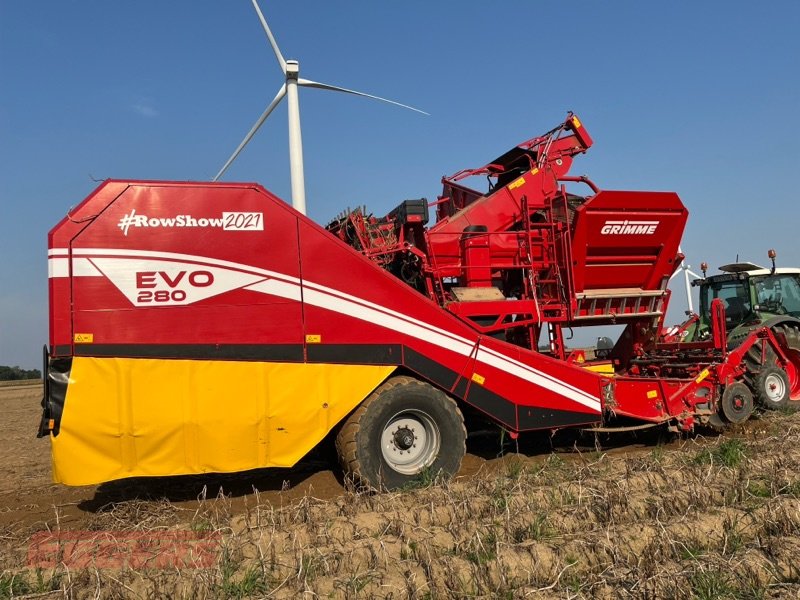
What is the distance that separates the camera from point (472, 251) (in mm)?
7383

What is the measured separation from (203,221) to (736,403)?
728 centimetres

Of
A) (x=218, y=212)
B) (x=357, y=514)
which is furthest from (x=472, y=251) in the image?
(x=357, y=514)

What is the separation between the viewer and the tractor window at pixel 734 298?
37.8 ft

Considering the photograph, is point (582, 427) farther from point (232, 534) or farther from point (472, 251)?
point (232, 534)

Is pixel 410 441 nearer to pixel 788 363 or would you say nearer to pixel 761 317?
pixel 788 363

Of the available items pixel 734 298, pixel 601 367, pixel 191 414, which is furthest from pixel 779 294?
pixel 191 414

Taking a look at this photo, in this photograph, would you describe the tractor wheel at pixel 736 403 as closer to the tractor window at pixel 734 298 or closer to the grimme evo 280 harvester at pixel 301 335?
the grimme evo 280 harvester at pixel 301 335

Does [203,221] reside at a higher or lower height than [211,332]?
higher

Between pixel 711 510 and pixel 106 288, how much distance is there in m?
5.33

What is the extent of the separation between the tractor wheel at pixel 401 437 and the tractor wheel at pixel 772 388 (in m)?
6.09

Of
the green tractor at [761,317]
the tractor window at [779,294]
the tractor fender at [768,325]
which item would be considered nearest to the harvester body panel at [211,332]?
the tractor fender at [768,325]

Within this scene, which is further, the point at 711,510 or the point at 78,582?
the point at 711,510

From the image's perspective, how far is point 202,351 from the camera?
5414 millimetres

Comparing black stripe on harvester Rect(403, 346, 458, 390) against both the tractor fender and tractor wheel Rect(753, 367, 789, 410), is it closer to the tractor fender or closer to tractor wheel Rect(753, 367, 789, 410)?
the tractor fender
